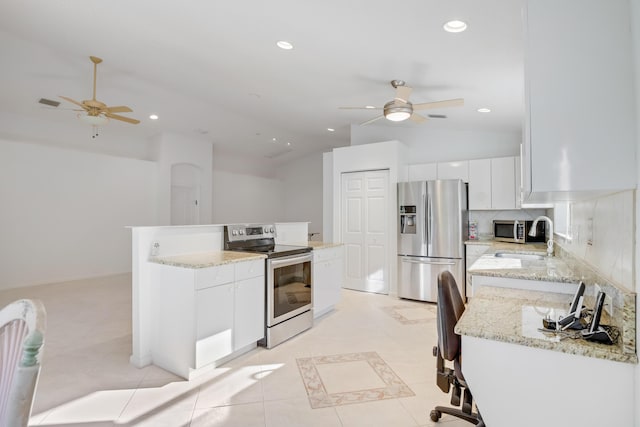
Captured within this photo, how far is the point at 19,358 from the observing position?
872 mm

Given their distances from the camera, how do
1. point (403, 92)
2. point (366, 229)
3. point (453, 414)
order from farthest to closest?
point (366, 229)
point (403, 92)
point (453, 414)

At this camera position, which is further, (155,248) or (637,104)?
(155,248)

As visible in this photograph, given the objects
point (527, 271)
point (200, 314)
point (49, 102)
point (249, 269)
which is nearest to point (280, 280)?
point (249, 269)

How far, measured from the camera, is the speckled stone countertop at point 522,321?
1.05 metres

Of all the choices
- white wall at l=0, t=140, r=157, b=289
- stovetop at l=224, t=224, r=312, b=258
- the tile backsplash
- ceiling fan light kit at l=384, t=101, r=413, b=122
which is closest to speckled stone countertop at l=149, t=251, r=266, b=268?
stovetop at l=224, t=224, r=312, b=258

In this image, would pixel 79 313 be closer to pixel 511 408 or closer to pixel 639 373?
pixel 511 408

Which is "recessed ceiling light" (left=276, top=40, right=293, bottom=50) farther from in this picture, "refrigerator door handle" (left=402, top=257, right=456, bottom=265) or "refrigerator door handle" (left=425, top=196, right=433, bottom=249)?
"refrigerator door handle" (left=402, top=257, right=456, bottom=265)

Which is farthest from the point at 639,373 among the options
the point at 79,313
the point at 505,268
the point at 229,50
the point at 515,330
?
the point at 79,313

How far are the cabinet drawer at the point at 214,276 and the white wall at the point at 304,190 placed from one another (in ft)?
23.7

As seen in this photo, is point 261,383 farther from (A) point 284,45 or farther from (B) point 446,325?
(A) point 284,45

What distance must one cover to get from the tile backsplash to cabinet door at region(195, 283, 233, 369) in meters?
2.41

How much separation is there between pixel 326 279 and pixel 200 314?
1916 millimetres

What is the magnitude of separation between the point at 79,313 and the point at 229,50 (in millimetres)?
3794

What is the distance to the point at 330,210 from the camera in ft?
21.5
